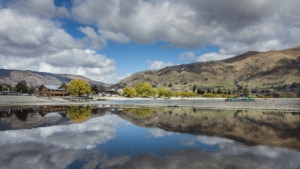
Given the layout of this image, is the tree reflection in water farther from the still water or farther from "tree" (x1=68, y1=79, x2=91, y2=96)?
"tree" (x1=68, y1=79, x2=91, y2=96)

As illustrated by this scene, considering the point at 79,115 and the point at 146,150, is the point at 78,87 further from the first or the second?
the point at 146,150

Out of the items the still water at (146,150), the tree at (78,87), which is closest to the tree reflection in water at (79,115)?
the still water at (146,150)

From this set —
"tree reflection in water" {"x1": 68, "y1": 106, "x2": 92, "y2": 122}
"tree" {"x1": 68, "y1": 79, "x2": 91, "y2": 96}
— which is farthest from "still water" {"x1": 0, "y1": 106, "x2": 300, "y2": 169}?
"tree" {"x1": 68, "y1": 79, "x2": 91, "y2": 96}

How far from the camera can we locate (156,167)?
1850 cm

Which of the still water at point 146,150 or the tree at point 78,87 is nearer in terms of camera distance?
the still water at point 146,150

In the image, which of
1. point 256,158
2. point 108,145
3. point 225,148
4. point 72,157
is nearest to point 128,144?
point 108,145

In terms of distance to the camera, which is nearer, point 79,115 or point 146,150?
point 146,150

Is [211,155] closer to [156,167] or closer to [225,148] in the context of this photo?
[225,148]

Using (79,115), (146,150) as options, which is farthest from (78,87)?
(146,150)

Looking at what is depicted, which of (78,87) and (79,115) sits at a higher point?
(78,87)

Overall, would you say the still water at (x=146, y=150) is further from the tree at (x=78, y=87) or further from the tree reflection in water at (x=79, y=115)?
the tree at (x=78, y=87)

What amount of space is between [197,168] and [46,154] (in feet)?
41.6

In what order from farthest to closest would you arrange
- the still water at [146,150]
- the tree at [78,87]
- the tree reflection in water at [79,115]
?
the tree at [78,87] < the tree reflection in water at [79,115] < the still water at [146,150]

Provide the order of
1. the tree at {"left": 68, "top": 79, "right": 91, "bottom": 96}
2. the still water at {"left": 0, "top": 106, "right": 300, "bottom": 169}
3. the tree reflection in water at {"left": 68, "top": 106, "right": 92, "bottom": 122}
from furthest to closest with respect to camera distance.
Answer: the tree at {"left": 68, "top": 79, "right": 91, "bottom": 96} → the tree reflection in water at {"left": 68, "top": 106, "right": 92, "bottom": 122} → the still water at {"left": 0, "top": 106, "right": 300, "bottom": 169}
